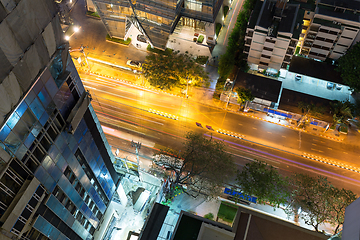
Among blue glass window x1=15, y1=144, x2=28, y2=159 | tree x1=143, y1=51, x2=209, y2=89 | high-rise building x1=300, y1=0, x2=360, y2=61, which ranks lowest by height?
blue glass window x1=15, y1=144, x2=28, y2=159

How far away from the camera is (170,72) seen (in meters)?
82.4

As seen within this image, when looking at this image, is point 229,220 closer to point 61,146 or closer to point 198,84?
point 198,84

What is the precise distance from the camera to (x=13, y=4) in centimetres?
2231

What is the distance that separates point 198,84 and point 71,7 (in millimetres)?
56245

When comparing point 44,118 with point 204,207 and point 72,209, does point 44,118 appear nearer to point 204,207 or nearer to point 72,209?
point 72,209

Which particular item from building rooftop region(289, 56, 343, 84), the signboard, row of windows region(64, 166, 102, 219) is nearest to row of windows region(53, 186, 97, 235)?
row of windows region(64, 166, 102, 219)

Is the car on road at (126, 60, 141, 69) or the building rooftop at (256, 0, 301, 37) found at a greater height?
the building rooftop at (256, 0, 301, 37)

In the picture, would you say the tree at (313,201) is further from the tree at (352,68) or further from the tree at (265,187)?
the tree at (352,68)

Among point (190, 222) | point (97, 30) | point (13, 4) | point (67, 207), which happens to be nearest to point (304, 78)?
point (190, 222)

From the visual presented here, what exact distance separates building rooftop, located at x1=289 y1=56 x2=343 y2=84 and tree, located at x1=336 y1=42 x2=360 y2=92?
9.35 feet

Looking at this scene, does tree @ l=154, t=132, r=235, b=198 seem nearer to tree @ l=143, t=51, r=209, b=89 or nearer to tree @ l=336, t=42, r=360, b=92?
tree @ l=143, t=51, r=209, b=89

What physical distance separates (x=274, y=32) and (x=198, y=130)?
110ft

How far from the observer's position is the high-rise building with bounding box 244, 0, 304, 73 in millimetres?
78750

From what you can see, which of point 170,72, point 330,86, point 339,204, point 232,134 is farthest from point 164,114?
point 330,86
